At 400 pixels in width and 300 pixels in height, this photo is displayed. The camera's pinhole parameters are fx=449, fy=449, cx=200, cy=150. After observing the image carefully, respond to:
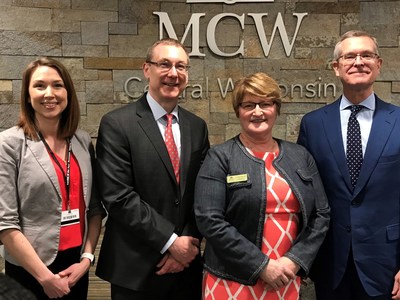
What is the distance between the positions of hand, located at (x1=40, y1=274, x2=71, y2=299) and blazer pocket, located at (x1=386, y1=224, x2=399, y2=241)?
131 cm

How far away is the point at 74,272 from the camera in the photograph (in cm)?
180

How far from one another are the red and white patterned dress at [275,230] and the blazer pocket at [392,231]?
1.34 ft

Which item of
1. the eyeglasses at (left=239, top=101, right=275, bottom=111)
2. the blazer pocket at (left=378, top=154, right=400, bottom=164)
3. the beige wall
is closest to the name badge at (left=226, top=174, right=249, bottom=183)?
the eyeglasses at (left=239, top=101, right=275, bottom=111)

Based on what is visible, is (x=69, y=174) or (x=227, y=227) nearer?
(x=227, y=227)

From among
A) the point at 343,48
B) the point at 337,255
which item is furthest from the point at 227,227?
the point at 343,48

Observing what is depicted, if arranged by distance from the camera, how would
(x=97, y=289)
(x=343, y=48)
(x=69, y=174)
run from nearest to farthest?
(x=69, y=174) → (x=343, y=48) → (x=97, y=289)

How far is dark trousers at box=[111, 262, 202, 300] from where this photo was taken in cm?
186

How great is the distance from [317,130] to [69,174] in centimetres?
106

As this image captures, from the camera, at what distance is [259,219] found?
1685 millimetres

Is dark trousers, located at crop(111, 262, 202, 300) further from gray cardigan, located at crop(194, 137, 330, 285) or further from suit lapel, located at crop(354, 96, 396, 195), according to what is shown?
suit lapel, located at crop(354, 96, 396, 195)

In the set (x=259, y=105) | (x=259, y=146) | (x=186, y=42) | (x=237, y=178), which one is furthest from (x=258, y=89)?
(x=186, y=42)

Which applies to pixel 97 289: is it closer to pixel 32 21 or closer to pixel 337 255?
pixel 337 255

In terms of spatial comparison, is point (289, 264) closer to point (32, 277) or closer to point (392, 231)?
point (392, 231)

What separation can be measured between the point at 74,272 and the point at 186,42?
196 centimetres
